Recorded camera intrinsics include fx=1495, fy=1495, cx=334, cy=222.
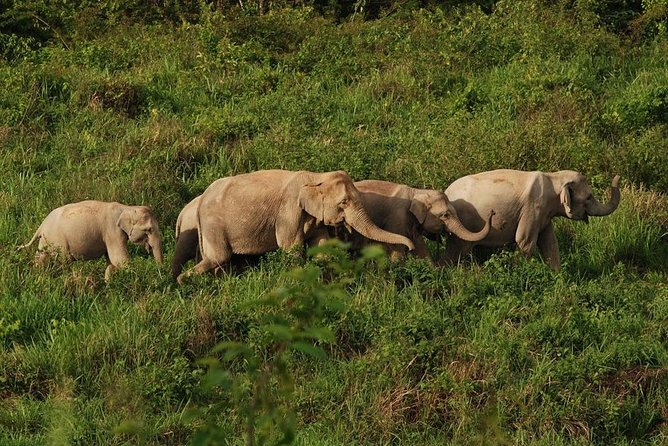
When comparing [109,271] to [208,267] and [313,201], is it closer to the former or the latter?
[208,267]

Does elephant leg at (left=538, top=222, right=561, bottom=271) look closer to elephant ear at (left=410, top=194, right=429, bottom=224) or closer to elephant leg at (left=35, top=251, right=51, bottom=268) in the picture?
elephant ear at (left=410, top=194, right=429, bottom=224)

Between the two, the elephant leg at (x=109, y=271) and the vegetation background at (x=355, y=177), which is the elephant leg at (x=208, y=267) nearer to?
the vegetation background at (x=355, y=177)

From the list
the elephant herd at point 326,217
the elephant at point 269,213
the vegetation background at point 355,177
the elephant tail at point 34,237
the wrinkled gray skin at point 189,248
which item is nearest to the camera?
the vegetation background at point 355,177

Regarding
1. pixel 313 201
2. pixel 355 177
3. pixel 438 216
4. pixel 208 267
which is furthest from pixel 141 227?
pixel 355 177

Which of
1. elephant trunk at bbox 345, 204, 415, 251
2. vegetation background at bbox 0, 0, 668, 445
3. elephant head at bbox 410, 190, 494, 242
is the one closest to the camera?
vegetation background at bbox 0, 0, 668, 445

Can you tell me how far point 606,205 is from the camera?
42.0 feet

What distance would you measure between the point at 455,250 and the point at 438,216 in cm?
51

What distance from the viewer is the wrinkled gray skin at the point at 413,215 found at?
12016 mm

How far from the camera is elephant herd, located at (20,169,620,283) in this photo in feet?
38.9

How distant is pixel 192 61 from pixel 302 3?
329cm

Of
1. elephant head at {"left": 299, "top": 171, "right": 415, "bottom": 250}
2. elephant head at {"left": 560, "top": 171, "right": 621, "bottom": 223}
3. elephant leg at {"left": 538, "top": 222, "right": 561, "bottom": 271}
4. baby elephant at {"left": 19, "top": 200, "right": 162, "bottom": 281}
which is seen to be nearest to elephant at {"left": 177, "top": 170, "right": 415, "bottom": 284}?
elephant head at {"left": 299, "top": 171, "right": 415, "bottom": 250}

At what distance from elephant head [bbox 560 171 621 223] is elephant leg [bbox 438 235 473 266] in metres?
0.92

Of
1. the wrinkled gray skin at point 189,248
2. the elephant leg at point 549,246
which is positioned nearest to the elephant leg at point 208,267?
the wrinkled gray skin at point 189,248

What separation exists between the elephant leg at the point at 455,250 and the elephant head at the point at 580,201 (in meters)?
0.92
